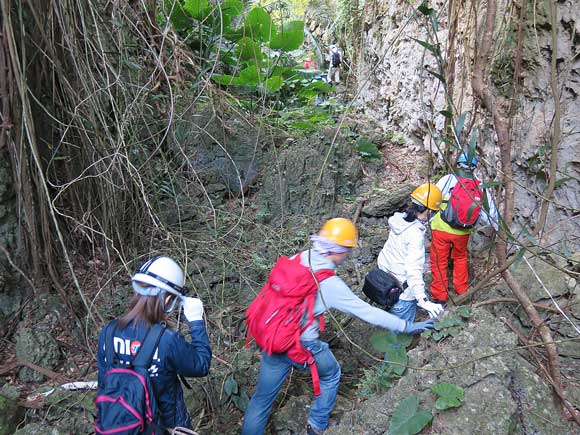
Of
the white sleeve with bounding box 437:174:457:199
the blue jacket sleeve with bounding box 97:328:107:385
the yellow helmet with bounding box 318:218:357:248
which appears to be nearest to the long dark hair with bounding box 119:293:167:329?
the blue jacket sleeve with bounding box 97:328:107:385

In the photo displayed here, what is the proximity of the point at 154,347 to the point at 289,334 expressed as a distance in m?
0.83

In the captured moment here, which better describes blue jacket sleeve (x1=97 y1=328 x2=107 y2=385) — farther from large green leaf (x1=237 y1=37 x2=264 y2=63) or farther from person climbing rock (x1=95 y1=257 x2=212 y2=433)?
large green leaf (x1=237 y1=37 x2=264 y2=63)

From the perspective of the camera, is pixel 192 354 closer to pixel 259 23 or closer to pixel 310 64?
pixel 259 23

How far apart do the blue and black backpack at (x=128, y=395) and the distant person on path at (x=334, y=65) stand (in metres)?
8.36

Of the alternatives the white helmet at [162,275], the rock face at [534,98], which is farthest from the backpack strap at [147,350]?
the rock face at [534,98]

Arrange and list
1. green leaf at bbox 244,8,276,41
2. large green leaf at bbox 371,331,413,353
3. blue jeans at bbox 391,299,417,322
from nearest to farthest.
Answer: large green leaf at bbox 371,331,413,353 → blue jeans at bbox 391,299,417,322 → green leaf at bbox 244,8,276,41

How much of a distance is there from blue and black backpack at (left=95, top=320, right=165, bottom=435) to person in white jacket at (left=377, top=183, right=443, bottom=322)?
6.34ft

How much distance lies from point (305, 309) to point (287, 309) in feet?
0.37

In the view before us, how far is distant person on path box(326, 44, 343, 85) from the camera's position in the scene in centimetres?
939

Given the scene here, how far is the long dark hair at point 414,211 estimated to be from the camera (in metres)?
3.29

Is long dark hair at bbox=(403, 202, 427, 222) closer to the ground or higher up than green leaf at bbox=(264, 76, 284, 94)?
closer to the ground

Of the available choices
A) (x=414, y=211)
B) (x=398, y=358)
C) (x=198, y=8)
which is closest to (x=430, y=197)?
(x=414, y=211)

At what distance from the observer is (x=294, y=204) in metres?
5.67

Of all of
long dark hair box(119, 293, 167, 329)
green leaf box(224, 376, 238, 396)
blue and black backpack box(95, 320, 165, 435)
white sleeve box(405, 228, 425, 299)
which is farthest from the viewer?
green leaf box(224, 376, 238, 396)
